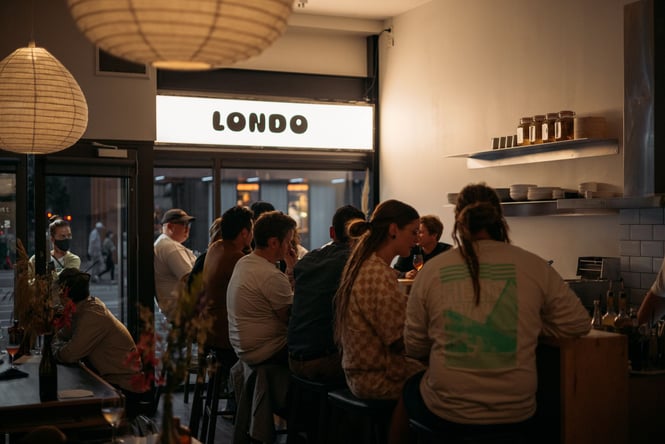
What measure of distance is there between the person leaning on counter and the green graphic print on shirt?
194cm

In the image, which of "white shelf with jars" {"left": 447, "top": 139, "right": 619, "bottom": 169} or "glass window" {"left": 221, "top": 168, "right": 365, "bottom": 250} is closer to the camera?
"white shelf with jars" {"left": 447, "top": 139, "right": 619, "bottom": 169}

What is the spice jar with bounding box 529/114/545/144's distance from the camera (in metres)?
5.79

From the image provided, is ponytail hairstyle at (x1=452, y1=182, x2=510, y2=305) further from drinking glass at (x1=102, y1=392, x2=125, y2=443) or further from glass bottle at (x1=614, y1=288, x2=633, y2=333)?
drinking glass at (x1=102, y1=392, x2=125, y2=443)

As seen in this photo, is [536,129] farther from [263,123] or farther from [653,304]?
[263,123]

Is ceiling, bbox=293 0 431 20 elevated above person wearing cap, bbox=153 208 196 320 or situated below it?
above

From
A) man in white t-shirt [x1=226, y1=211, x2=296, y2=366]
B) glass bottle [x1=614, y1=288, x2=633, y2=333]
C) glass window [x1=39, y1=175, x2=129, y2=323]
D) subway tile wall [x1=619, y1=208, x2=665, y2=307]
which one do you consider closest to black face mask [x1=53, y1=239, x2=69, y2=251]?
glass window [x1=39, y1=175, x2=129, y2=323]

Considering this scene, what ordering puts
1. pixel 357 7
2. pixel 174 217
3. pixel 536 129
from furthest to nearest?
pixel 357 7 < pixel 174 217 < pixel 536 129

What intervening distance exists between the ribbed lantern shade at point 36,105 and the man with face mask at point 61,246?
182cm

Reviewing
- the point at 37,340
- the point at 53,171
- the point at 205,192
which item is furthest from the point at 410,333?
the point at 205,192

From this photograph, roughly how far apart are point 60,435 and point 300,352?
1.51 m

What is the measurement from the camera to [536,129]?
5793mm

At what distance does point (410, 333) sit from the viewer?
319cm

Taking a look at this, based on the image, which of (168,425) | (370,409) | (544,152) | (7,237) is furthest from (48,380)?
(544,152)

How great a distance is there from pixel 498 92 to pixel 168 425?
487cm
